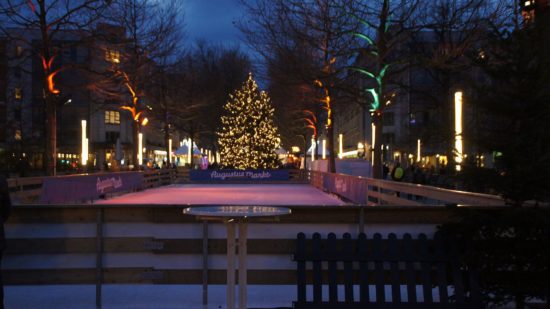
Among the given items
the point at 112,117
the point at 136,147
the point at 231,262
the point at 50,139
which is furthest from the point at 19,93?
the point at 231,262

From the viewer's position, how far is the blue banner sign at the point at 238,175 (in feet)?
145

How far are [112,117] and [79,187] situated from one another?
68.9 metres

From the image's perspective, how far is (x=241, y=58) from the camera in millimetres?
63688

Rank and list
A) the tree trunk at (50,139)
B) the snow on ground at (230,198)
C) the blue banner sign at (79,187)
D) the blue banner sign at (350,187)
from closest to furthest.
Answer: the blue banner sign at (79,187), the blue banner sign at (350,187), the tree trunk at (50,139), the snow on ground at (230,198)

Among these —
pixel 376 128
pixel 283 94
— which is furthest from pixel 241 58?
pixel 376 128

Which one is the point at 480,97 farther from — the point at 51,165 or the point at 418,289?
the point at 51,165

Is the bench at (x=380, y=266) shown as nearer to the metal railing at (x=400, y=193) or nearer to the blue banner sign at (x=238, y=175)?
the metal railing at (x=400, y=193)

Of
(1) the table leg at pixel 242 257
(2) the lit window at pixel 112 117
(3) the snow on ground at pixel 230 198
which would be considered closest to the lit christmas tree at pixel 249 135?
(3) the snow on ground at pixel 230 198

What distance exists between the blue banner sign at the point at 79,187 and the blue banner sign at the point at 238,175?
16408 millimetres

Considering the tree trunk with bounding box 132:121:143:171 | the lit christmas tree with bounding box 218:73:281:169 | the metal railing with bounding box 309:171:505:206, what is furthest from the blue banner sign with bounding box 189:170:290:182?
the metal railing with bounding box 309:171:505:206

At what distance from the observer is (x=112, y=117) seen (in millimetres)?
85688

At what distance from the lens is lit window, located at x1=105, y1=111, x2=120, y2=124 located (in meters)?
84.9

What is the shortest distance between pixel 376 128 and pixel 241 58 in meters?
42.6

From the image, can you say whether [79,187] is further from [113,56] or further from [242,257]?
[113,56]
